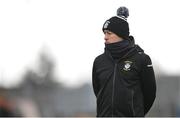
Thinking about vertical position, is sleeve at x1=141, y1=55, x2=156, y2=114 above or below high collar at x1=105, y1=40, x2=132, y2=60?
below

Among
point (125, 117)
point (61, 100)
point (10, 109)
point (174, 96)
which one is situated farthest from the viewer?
point (174, 96)

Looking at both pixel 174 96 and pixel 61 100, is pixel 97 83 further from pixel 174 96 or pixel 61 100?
pixel 174 96

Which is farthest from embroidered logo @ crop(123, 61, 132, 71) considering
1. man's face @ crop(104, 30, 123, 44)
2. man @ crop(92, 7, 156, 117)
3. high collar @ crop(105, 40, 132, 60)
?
man's face @ crop(104, 30, 123, 44)

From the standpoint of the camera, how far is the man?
883 cm

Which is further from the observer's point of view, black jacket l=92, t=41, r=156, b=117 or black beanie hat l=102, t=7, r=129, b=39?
black beanie hat l=102, t=7, r=129, b=39

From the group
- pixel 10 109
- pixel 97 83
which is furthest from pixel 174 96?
pixel 97 83

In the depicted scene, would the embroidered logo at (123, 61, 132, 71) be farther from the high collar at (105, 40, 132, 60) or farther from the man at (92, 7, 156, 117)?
the high collar at (105, 40, 132, 60)

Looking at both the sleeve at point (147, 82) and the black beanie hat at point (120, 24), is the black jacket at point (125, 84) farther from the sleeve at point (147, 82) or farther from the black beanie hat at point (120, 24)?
the black beanie hat at point (120, 24)

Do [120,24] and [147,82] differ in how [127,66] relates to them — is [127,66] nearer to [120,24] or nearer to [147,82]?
[147,82]

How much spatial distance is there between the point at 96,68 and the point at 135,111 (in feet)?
2.33

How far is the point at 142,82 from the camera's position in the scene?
902 cm

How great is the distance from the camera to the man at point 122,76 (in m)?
8.83

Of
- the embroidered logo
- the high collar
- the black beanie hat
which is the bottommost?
the embroidered logo

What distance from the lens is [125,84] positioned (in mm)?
8844
